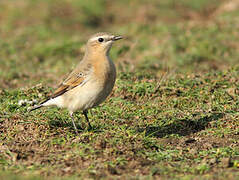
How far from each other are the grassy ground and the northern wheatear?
0.43 m

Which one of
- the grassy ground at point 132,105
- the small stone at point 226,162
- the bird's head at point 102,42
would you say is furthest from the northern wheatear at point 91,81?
the small stone at point 226,162

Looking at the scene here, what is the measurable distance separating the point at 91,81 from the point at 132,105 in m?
1.71

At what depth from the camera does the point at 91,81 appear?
668 cm

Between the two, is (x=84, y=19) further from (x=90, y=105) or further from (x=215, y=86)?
(x=90, y=105)

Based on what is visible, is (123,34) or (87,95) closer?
(87,95)

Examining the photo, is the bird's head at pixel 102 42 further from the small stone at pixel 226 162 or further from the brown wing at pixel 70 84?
the small stone at pixel 226 162

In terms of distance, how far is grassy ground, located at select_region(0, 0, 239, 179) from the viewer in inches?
233

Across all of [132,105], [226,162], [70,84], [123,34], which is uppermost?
[123,34]

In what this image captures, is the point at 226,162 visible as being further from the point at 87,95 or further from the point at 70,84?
the point at 70,84

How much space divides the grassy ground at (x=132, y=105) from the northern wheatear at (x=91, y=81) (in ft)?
1.42

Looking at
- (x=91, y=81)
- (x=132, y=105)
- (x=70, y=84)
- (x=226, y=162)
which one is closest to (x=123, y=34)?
(x=132, y=105)

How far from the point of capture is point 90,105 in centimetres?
673

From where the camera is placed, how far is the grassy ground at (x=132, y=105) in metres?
5.92

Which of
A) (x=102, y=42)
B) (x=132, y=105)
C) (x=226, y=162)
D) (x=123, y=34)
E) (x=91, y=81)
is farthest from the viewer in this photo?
(x=123, y=34)
